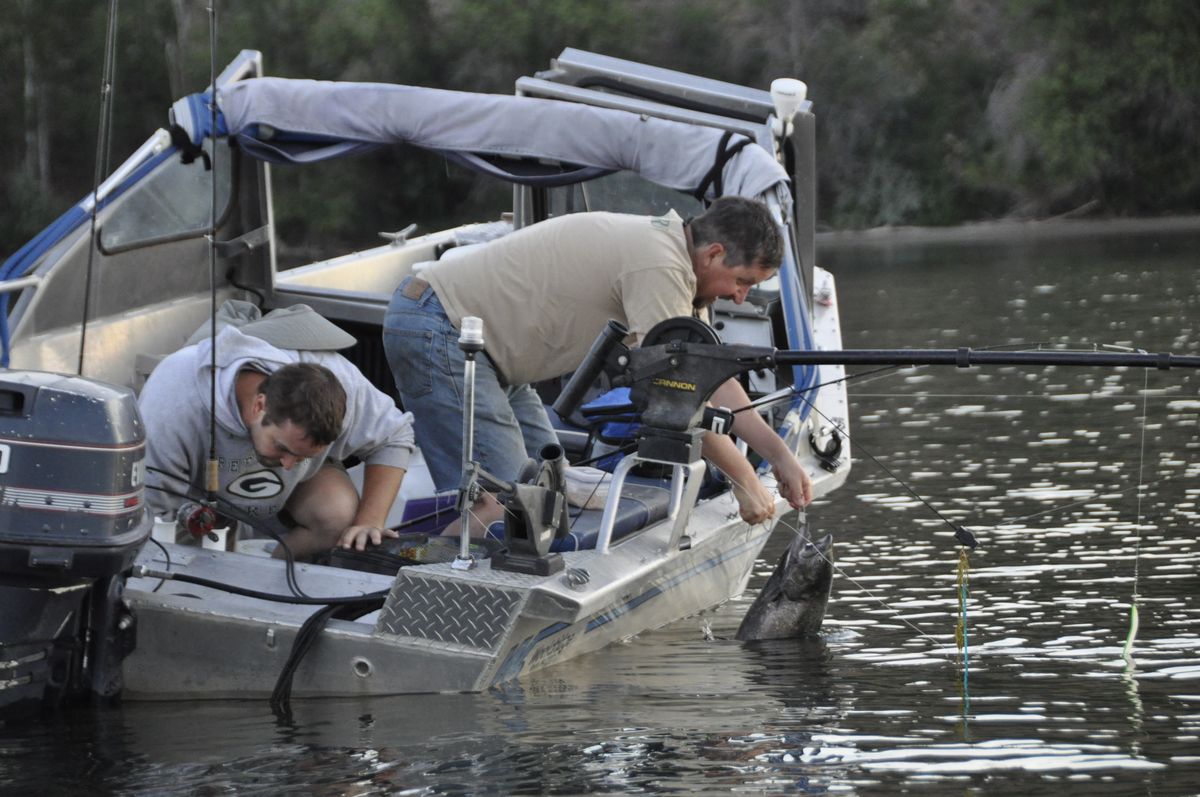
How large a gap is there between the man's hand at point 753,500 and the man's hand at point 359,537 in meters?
1.16

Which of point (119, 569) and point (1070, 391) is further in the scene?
point (1070, 391)

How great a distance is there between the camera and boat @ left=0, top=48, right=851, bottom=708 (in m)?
5.03

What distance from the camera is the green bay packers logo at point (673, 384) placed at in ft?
18.3

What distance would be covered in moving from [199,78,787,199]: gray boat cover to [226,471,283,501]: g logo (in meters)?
2.35

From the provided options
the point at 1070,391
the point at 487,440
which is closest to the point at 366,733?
the point at 487,440

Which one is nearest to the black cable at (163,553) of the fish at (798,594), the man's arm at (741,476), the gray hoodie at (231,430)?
the gray hoodie at (231,430)

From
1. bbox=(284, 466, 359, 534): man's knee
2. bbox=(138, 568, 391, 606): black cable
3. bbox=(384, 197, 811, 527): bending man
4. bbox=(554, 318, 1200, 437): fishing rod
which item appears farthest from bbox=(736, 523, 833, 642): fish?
bbox=(138, 568, 391, 606): black cable

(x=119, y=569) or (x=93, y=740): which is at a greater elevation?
(x=119, y=569)

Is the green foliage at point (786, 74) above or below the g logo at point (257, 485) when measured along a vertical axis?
above

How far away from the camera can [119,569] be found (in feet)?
16.4

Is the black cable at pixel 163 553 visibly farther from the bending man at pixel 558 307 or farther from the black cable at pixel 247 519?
the bending man at pixel 558 307

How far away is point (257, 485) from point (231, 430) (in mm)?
271

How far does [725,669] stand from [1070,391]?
703 cm

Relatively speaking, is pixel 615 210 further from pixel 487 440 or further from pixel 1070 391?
pixel 1070 391
